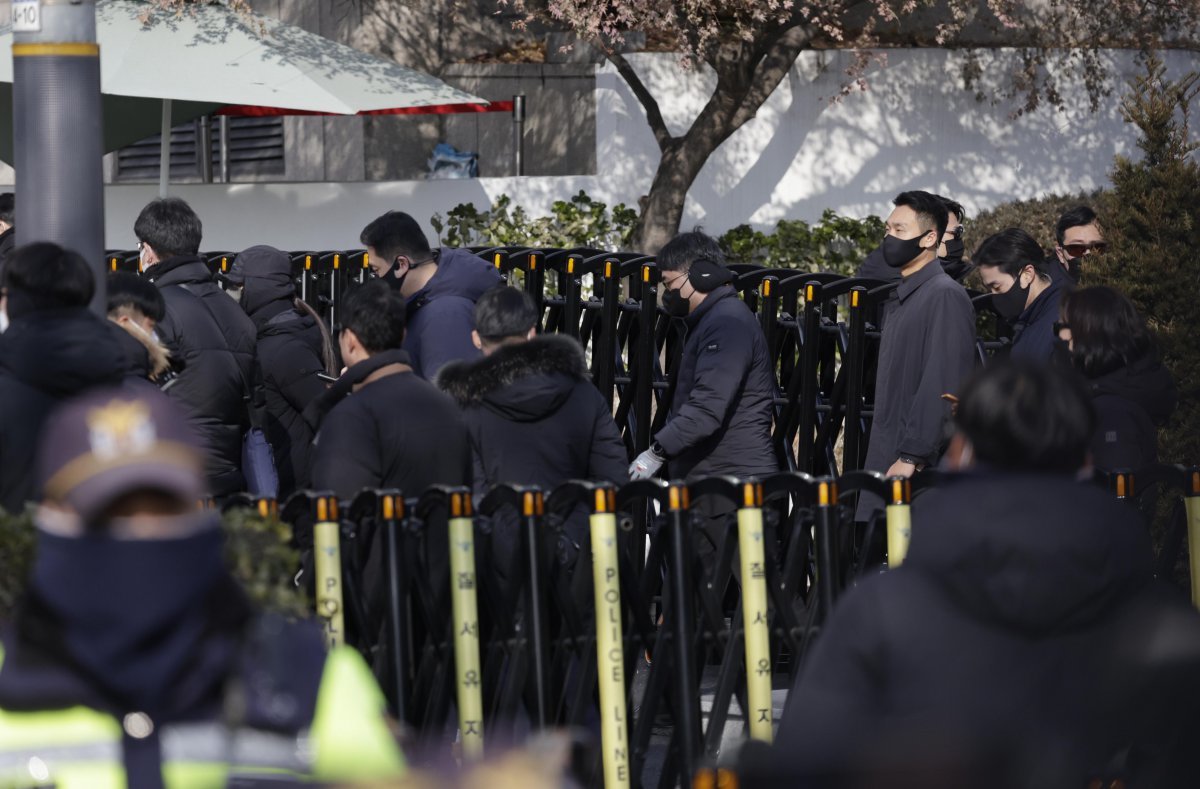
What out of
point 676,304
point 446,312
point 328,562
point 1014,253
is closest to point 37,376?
point 328,562

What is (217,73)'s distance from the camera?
10961mm

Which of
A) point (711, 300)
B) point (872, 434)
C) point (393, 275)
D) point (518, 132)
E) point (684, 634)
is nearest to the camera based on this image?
point (684, 634)

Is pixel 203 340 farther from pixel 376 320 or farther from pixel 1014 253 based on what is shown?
pixel 1014 253

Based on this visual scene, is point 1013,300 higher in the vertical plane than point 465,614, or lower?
higher

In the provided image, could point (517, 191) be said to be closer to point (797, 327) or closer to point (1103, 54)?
point (1103, 54)

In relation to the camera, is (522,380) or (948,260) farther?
(948,260)

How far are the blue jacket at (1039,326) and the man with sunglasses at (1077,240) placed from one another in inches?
47.7

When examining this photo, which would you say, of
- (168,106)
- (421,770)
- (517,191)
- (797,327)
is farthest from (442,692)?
(517,191)

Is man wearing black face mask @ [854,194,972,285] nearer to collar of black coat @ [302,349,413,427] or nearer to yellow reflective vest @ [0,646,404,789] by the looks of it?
collar of black coat @ [302,349,413,427]

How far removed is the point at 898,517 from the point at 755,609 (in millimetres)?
507

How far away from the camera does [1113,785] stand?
3.96 m

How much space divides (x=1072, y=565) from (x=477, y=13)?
1635 centimetres

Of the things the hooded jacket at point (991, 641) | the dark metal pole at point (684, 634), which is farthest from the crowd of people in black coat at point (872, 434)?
the dark metal pole at point (684, 634)

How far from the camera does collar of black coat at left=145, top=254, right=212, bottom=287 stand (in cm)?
705
